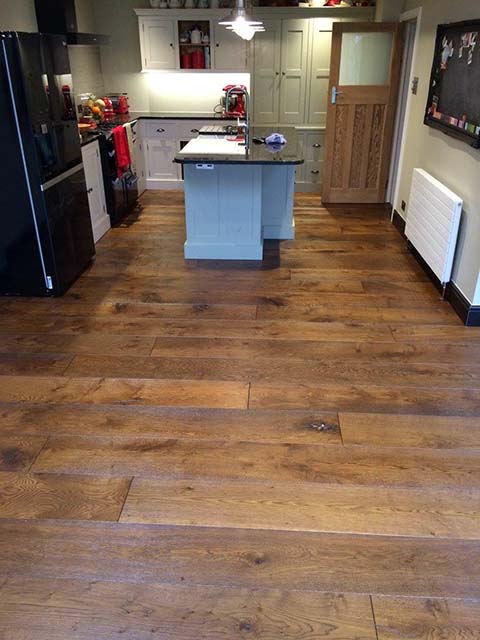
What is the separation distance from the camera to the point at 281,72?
613 cm

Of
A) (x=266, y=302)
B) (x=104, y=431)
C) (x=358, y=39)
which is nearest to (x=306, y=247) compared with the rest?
(x=266, y=302)

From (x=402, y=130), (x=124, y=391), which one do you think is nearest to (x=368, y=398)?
(x=124, y=391)

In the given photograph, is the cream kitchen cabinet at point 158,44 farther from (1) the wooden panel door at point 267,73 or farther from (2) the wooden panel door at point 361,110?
(2) the wooden panel door at point 361,110

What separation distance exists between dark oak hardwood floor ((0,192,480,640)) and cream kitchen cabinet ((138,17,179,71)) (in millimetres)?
3555

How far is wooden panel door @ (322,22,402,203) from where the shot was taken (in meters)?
5.47

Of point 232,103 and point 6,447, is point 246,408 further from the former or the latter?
point 232,103

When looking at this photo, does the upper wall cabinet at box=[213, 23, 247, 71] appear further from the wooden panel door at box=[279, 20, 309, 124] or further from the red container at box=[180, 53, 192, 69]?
the wooden panel door at box=[279, 20, 309, 124]

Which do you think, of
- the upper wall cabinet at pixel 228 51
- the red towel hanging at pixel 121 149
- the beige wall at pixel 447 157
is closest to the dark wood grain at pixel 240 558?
the beige wall at pixel 447 157

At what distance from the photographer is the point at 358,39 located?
549cm

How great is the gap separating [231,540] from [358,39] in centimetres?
535

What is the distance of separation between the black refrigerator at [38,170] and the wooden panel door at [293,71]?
3.14 m

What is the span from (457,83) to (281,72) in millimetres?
2993

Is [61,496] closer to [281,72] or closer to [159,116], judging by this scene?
[159,116]

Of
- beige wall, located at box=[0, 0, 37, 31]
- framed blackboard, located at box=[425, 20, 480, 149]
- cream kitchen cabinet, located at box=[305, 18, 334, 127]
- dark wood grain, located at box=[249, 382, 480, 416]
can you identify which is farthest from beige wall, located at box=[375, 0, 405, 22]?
dark wood grain, located at box=[249, 382, 480, 416]
